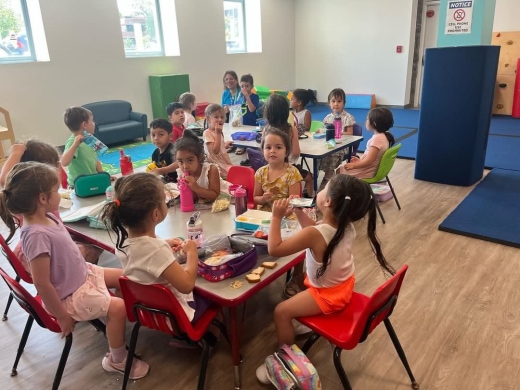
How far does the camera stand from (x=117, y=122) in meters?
7.34

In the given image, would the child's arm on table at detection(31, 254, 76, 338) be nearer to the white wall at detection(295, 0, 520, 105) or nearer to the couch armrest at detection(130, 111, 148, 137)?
the couch armrest at detection(130, 111, 148, 137)

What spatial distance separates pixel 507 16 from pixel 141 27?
7.32 m

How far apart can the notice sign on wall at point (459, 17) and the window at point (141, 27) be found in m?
5.75

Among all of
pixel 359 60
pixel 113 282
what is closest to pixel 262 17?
pixel 359 60

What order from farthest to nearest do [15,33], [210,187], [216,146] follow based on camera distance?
[15,33], [216,146], [210,187]

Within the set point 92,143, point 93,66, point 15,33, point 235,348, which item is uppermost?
point 15,33

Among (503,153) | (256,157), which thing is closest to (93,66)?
(256,157)

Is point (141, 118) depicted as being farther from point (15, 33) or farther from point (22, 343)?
point (22, 343)

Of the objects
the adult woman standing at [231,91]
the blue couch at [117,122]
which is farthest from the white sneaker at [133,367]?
the blue couch at [117,122]

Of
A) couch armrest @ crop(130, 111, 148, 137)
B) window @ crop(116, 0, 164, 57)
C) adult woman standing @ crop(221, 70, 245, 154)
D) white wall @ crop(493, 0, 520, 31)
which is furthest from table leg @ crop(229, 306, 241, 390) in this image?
white wall @ crop(493, 0, 520, 31)

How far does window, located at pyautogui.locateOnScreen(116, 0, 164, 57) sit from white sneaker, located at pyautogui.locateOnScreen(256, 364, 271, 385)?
24.3 feet

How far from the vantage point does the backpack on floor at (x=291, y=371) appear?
Result: 1.69 m

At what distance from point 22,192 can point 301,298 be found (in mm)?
1296

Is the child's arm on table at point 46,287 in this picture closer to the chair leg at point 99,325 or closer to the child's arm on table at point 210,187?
the chair leg at point 99,325
